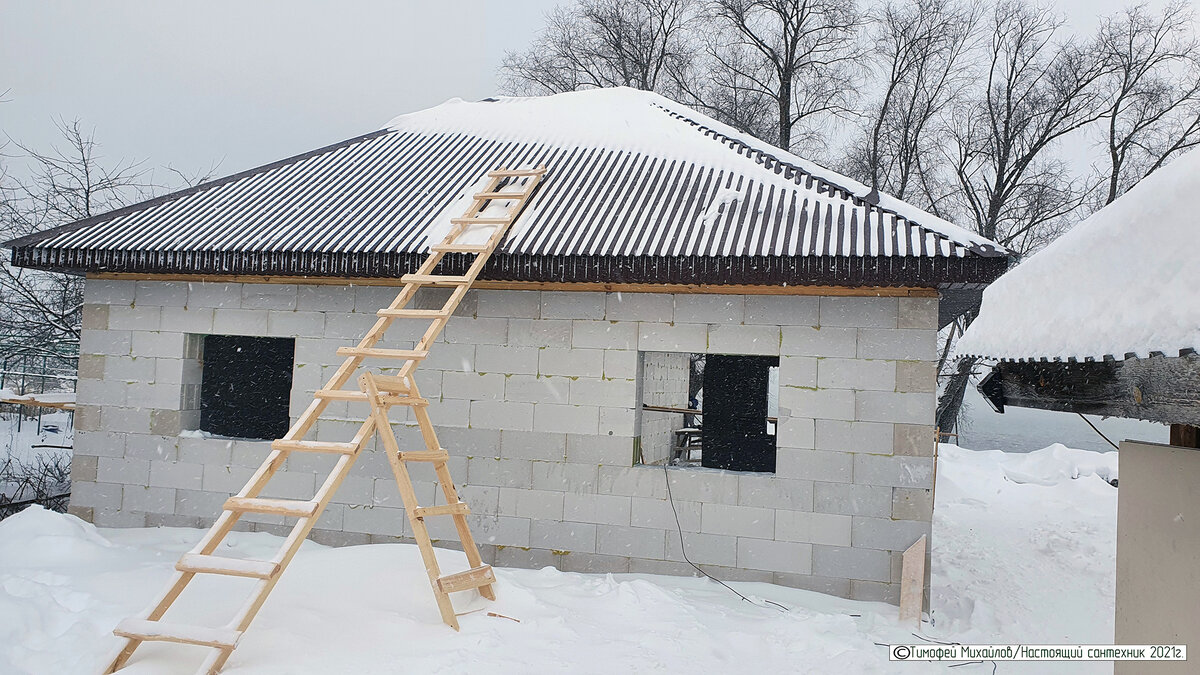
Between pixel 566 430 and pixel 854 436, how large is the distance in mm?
2418

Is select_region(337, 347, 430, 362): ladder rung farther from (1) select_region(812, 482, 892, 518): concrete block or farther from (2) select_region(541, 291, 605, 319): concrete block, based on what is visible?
(1) select_region(812, 482, 892, 518): concrete block

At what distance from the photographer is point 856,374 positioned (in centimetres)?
633

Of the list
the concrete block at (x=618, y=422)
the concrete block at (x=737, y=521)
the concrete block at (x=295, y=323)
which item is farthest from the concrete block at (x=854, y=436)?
the concrete block at (x=295, y=323)

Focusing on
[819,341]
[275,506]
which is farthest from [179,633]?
[819,341]

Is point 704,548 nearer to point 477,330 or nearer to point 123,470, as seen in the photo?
point 477,330

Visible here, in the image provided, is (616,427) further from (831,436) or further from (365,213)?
(365,213)

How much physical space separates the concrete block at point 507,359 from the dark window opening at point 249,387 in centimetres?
382

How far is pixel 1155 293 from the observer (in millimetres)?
2225

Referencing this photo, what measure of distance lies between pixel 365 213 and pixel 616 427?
3.21 m

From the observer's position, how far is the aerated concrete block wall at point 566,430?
20.6ft

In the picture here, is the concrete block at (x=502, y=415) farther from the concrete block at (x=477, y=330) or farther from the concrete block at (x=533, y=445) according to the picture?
the concrete block at (x=477, y=330)

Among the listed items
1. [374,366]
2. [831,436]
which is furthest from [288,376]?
[831,436]

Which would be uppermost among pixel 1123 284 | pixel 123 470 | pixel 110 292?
pixel 110 292

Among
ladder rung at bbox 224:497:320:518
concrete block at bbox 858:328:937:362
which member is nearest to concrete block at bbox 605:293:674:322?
concrete block at bbox 858:328:937:362
